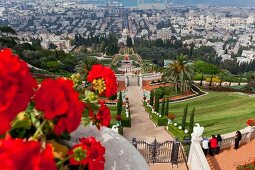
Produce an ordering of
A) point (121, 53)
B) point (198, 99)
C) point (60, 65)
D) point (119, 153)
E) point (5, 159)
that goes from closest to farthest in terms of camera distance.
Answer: point (5, 159) → point (119, 153) → point (198, 99) → point (60, 65) → point (121, 53)

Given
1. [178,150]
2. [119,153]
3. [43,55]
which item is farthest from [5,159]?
[43,55]

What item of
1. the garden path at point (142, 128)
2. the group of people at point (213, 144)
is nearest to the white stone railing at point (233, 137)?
the group of people at point (213, 144)

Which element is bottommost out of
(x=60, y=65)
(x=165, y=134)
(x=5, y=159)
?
(x=60, y=65)

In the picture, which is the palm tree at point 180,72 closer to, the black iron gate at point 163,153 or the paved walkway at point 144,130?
the paved walkway at point 144,130

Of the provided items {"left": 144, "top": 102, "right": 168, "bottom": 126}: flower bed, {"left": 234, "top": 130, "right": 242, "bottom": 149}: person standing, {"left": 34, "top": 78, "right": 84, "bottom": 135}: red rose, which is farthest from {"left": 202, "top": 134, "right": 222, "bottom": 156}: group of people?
{"left": 34, "top": 78, "right": 84, "bottom": 135}: red rose

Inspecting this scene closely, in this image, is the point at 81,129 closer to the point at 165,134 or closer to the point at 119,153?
the point at 119,153
